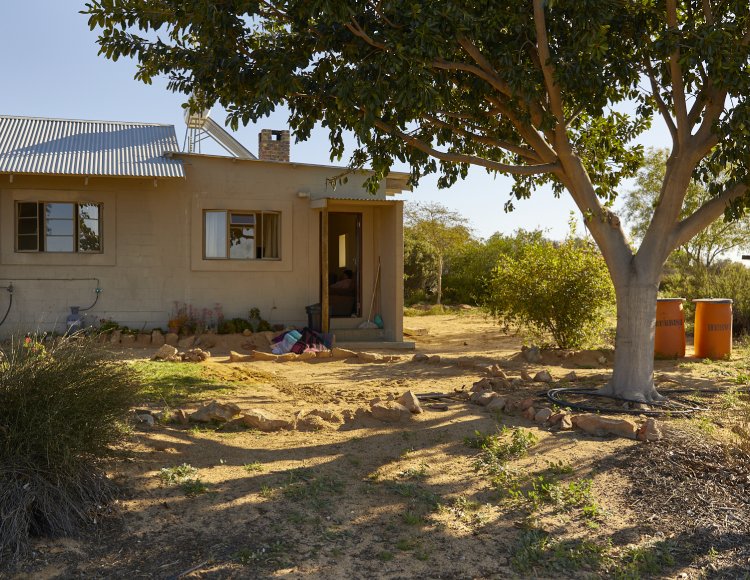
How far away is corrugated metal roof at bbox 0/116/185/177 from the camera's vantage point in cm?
1293

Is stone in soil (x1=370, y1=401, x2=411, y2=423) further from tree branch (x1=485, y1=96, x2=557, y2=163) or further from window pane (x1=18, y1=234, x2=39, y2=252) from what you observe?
window pane (x1=18, y1=234, x2=39, y2=252)

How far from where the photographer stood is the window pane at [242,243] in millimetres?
14438

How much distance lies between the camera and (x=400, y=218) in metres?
14.5

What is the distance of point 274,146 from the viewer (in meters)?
15.7

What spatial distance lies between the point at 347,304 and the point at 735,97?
9825 millimetres

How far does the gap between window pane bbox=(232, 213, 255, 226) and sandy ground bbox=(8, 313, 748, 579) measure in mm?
8048

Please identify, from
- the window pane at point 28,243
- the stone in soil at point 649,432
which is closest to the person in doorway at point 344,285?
the window pane at point 28,243

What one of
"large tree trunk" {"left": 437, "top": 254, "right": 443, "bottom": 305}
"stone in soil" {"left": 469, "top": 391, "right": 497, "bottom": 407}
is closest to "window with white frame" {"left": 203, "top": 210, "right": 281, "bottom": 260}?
"stone in soil" {"left": 469, "top": 391, "right": 497, "bottom": 407}

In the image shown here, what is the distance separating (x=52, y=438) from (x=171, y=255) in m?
10.2

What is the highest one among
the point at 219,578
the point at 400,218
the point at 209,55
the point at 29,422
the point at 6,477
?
the point at 209,55

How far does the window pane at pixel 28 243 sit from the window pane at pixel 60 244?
190 mm

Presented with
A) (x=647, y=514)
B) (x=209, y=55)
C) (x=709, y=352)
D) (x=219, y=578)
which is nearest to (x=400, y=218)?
(x=709, y=352)

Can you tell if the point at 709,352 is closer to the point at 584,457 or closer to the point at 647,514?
the point at 584,457

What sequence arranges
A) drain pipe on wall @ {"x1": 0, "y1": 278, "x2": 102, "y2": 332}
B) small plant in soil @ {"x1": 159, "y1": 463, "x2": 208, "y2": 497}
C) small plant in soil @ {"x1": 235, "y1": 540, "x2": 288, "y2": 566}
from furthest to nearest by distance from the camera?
drain pipe on wall @ {"x1": 0, "y1": 278, "x2": 102, "y2": 332} < small plant in soil @ {"x1": 159, "y1": 463, "x2": 208, "y2": 497} < small plant in soil @ {"x1": 235, "y1": 540, "x2": 288, "y2": 566}
